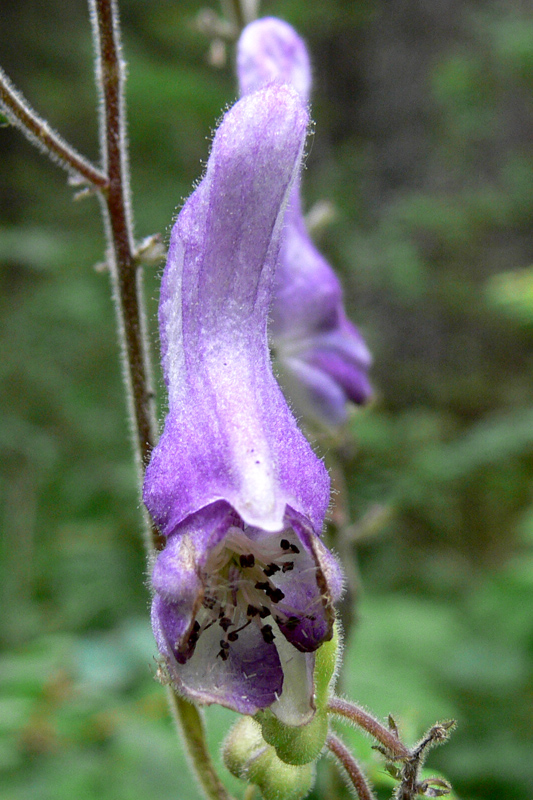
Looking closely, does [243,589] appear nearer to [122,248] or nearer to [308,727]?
[308,727]

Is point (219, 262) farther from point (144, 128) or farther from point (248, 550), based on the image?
point (144, 128)

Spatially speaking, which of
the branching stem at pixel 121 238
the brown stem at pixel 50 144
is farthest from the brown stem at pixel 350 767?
the brown stem at pixel 50 144

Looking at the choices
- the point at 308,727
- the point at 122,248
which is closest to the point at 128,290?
the point at 122,248

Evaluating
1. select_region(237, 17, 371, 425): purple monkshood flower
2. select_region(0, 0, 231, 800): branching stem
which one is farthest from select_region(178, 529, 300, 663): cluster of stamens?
select_region(237, 17, 371, 425): purple monkshood flower

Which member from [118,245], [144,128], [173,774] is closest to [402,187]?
[144,128]

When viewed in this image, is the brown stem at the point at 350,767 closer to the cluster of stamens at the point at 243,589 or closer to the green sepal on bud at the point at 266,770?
the green sepal on bud at the point at 266,770
